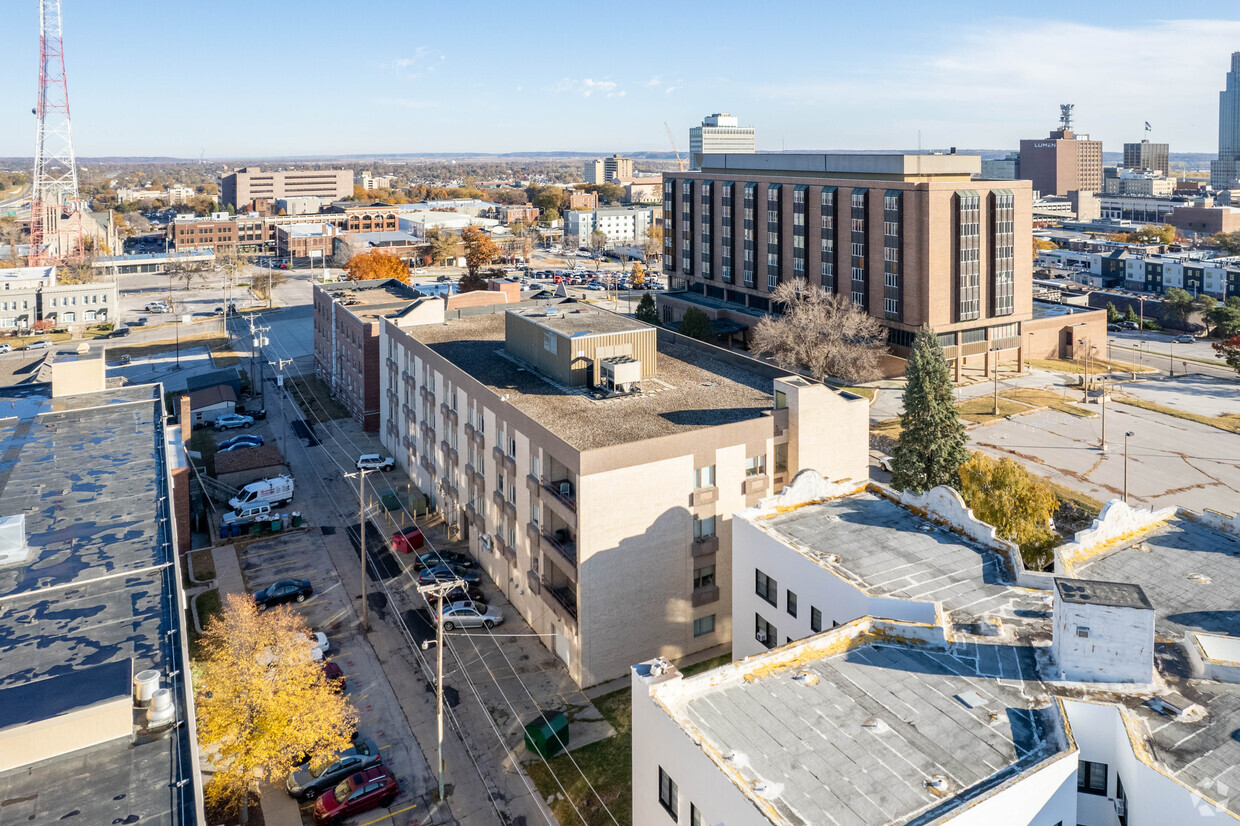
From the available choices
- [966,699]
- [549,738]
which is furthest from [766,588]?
[966,699]

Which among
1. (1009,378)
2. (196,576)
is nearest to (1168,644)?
(196,576)

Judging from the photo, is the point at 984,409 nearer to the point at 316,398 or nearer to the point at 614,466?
the point at 614,466

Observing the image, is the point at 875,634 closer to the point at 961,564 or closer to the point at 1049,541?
the point at 961,564

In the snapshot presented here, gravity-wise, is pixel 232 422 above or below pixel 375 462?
above

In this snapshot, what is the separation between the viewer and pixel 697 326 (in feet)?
313

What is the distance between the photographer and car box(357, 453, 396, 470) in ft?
210

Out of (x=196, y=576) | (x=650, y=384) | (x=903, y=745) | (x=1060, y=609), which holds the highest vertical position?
(x=650, y=384)

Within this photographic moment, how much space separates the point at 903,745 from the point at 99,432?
45624 mm

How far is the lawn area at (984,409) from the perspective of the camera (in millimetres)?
75406

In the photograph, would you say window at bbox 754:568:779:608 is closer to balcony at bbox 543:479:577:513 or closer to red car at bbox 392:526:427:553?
balcony at bbox 543:479:577:513

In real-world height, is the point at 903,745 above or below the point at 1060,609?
below

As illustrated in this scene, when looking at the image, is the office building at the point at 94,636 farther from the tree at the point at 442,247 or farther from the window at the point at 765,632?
the tree at the point at 442,247

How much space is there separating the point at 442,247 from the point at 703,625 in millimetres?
155838

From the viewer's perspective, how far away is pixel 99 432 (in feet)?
161
